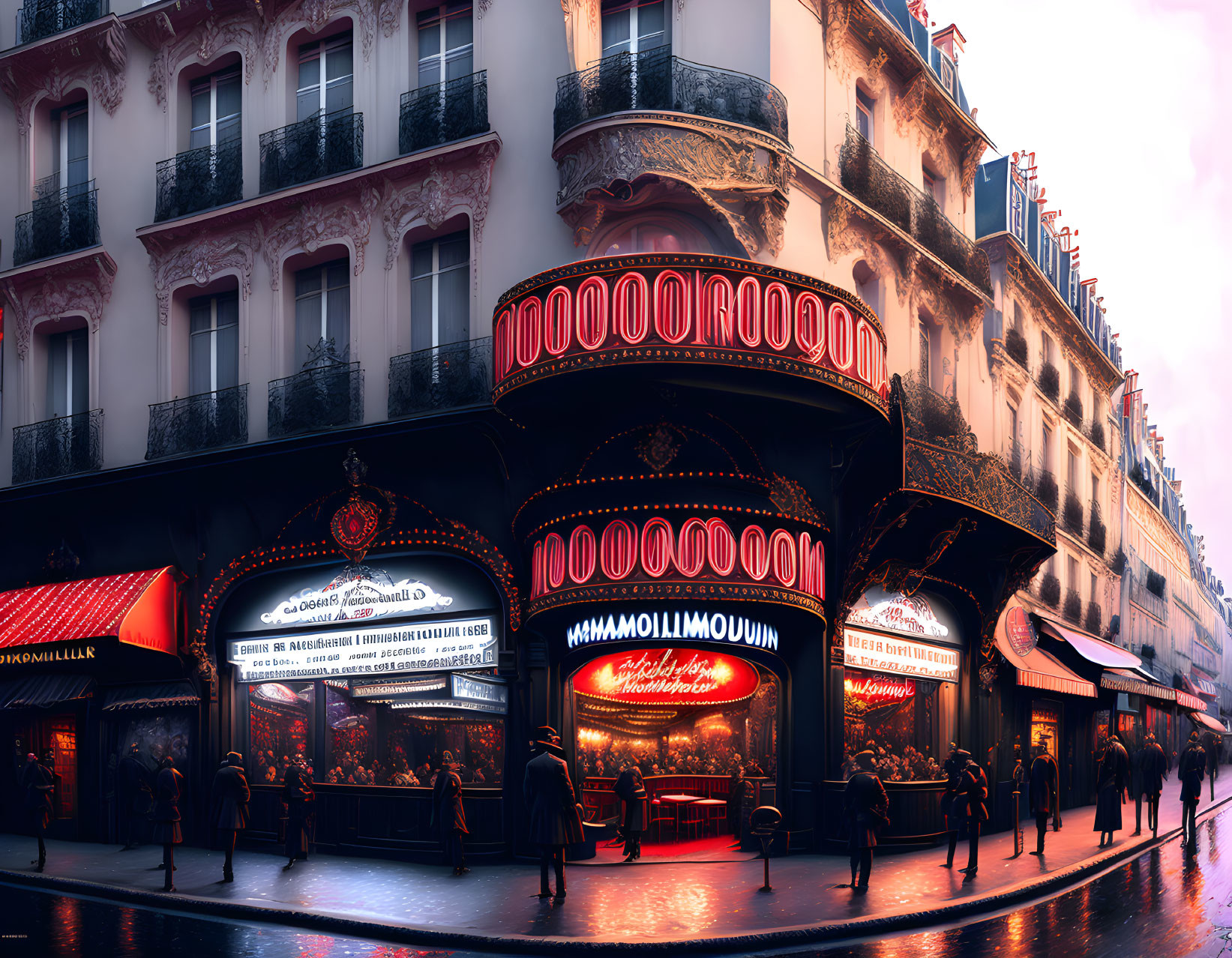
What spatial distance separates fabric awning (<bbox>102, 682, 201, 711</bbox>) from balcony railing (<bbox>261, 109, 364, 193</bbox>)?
852cm

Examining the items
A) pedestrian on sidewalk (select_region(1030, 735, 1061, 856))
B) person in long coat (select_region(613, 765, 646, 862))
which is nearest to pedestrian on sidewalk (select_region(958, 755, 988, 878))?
pedestrian on sidewalk (select_region(1030, 735, 1061, 856))

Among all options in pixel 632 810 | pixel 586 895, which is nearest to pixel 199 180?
pixel 632 810

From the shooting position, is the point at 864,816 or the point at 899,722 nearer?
the point at 864,816

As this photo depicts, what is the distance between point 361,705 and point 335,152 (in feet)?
28.9

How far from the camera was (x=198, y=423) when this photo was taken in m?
19.3

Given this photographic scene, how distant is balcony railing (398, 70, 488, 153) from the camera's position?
17391mm

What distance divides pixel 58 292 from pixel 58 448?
291 centimetres

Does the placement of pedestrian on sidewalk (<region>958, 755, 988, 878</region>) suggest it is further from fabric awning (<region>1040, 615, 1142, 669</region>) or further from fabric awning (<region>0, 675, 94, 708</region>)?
fabric awning (<region>0, 675, 94, 708</region>)

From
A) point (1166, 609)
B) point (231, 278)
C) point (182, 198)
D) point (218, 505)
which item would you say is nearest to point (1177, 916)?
point (218, 505)

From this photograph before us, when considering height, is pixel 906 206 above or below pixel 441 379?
above

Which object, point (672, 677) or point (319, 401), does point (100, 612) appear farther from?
point (672, 677)

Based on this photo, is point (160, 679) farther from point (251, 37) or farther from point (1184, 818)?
point (1184, 818)

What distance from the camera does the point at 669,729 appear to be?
19.9m

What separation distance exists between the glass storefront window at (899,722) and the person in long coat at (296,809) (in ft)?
25.5
